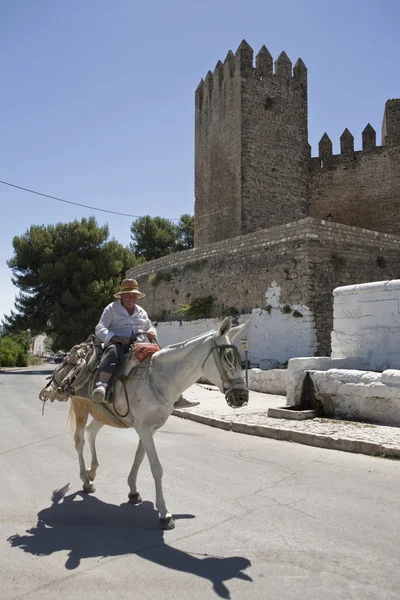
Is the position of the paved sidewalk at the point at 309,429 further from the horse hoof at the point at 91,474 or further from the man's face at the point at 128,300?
the man's face at the point at 128,300

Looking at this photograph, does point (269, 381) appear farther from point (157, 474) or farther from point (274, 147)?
point (274, 147)

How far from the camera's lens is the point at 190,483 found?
536 centimetres

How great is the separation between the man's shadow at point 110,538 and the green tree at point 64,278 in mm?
29870

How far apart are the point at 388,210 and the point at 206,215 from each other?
387 inches

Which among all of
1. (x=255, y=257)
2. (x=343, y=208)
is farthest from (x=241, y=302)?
(x=343, y=208)

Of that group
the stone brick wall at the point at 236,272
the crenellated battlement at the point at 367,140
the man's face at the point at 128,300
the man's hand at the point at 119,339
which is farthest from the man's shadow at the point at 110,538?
the crenellated battlement at the point at 367,140

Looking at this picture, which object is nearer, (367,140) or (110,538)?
(110,538)

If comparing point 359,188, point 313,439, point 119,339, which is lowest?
point 313,439

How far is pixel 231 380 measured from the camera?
13.5 feet

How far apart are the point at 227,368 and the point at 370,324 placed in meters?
6.54

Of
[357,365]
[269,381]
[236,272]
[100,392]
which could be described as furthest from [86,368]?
[236,272]

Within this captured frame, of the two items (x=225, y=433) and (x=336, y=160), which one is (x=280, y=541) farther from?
(x=336, y=160)

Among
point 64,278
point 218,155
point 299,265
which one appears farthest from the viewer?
point 64,278

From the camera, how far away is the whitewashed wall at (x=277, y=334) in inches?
608
